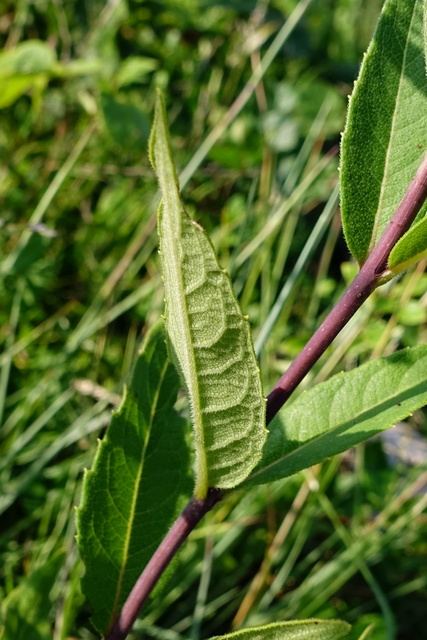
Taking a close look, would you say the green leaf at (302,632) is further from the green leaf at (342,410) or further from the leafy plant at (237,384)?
the green leaf at (342,410)

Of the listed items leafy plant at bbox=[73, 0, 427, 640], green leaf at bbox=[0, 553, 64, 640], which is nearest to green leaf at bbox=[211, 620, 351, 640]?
leafy plant at bbox=[73, 0, 427, 640]

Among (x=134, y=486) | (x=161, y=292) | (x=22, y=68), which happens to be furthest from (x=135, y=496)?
(x=22, y=68)

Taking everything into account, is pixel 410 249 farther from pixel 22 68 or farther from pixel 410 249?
pixel 22 68

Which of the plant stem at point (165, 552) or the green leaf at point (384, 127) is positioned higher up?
the green leaf at point (384, 127)

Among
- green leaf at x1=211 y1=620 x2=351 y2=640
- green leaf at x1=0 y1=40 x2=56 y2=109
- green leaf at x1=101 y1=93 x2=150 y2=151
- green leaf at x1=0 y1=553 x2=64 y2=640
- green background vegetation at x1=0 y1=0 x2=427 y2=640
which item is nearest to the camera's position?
green leaf at x1=211 y1=620 x2=351 y2=640

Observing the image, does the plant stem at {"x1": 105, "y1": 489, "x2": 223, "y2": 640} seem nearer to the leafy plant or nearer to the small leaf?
the leafy plant

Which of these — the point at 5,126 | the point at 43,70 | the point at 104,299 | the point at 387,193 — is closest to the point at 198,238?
the point at 387,193

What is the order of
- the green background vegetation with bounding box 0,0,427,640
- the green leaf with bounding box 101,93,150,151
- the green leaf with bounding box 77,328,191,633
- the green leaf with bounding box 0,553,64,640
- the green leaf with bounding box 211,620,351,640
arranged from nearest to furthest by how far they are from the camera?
the green leaf with bounding box 211,620,351,640 → the green leaf with bounding box 77,328,191,633 → the green leaf with bounding box 0,553,64,640 → the green background vegetation with bounding box 0,0,427,640 → the green leaf with bounding box 101,93,150,151

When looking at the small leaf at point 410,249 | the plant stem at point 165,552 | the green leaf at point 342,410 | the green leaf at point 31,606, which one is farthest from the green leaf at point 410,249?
the green leaf at point 31,606
